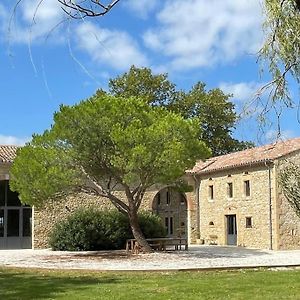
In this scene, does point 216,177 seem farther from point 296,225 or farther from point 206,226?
point 296,225

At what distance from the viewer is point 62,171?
79.4ft

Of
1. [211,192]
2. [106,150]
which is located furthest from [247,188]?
[106,150]

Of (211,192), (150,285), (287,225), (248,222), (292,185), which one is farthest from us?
(211,192)

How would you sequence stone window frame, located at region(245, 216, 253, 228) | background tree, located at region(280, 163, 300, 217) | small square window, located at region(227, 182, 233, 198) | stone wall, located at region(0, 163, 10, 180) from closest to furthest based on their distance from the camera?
background tree, located at region(280, 163, 300, 217) < stone wall, located at region(0, 163, 10, 180) < stone window frame, located at region(245, 216, 253, 228) < small square window, located at region(227, 182, 233, 198)

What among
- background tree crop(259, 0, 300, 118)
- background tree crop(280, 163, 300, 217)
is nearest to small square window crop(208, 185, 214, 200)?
background tree crop(280, 163, 300, 217)

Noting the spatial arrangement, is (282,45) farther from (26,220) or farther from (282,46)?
(26,220)

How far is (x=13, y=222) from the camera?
32.1 meters

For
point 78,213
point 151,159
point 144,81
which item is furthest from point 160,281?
point 144,81

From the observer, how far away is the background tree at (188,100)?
151 feet

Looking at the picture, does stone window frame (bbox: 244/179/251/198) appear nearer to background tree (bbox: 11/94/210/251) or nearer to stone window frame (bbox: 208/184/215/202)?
stone window frame (bbox: 208/184/215/202)

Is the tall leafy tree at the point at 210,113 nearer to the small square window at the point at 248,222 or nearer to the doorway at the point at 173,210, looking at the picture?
the doorway at the point at 173,210

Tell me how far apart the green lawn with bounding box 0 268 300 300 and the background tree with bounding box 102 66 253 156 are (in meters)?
29.2

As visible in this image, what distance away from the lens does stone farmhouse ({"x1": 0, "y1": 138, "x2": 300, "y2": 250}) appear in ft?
100

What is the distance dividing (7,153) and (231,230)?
45.3ft
